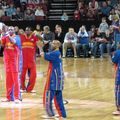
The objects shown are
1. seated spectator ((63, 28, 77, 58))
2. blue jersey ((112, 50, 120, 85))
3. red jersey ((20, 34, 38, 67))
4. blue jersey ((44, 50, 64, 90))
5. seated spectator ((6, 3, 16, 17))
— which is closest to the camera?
blue jersey ((44, 50, 64, 90))

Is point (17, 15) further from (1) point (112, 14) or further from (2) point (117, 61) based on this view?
(2) point (117, 61)

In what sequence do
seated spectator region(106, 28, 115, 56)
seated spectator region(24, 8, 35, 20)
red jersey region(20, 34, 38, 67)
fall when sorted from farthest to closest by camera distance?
seated spectator region(24, 8, 35, 20) → seated spectator region(106, 28, 115, 56) → red jersey region(20, 34, 38, 67)

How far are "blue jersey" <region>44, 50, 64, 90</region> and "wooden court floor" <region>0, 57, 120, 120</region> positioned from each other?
0.76m

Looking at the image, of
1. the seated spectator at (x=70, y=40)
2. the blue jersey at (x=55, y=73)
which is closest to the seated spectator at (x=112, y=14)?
the seated spectator at (x=70, y=40)

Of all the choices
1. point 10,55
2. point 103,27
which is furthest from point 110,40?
point 10,55

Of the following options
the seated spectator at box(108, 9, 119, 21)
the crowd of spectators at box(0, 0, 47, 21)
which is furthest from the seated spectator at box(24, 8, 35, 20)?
the seated spectator at box(108, 9, 119, 21)

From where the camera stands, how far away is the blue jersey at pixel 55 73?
34.9ft

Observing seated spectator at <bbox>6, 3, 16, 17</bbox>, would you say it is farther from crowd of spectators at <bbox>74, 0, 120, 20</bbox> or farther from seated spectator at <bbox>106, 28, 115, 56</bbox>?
seated spectator at <bbox>106, 28, 115, 56</bbox>

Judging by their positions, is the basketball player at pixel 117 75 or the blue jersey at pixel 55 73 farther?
the basketball player at pixel 117 75

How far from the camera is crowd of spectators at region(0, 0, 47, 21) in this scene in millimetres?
29062

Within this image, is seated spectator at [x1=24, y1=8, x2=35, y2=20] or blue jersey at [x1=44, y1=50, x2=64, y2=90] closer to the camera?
blue jersey at [x1=44, y1=50, x2=64, y2=90]

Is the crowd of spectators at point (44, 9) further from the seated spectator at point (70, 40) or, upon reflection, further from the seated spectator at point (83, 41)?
the seated spectator at point (70, 40)

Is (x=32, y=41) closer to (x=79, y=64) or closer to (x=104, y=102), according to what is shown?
(x=104, y=102)

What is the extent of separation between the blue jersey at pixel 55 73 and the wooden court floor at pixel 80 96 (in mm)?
756
